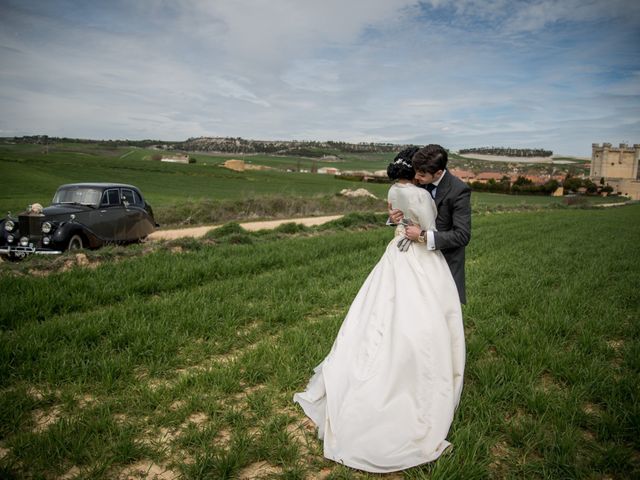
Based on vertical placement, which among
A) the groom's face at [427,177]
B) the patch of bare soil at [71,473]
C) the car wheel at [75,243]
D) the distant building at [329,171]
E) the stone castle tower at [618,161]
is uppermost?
the stone castle tower at [618,161]

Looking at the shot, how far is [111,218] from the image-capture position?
38.7 ft

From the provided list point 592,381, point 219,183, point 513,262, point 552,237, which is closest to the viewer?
point 592,381

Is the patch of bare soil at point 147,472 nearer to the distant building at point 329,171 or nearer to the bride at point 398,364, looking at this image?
the bride at point 398,364

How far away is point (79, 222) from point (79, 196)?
1.10 m

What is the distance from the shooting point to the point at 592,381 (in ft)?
13.2

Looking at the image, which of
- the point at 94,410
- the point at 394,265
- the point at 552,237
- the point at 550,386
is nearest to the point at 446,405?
the point at 394,265

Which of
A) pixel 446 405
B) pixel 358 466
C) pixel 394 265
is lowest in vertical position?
pixel 358 466

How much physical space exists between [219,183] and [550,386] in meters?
49.8

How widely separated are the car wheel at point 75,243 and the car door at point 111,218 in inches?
24.0

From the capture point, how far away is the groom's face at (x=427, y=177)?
11.1ft

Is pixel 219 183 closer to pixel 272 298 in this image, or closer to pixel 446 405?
pixel 272 298

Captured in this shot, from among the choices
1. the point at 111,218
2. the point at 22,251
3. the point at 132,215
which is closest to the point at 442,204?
the point at 22,251

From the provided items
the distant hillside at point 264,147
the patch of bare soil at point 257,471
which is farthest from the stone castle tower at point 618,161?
the patch of bare soil at point 257,471

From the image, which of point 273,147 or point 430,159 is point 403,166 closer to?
point 430,159
